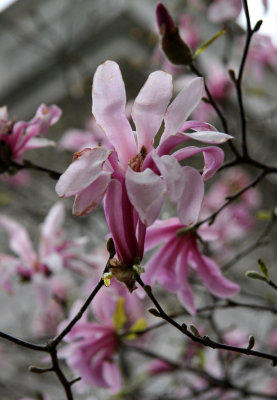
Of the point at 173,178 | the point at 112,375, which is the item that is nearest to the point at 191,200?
the point at 173,178

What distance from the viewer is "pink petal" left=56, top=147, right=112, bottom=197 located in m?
0.34

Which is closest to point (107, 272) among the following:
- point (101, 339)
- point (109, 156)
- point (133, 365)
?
point (109, 156)

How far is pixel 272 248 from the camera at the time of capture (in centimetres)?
220

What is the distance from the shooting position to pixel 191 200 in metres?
0.36

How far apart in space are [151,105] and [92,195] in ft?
0.32

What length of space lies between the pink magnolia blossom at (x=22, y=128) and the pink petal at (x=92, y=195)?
225mm

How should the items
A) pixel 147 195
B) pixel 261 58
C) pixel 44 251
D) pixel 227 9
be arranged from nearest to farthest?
pixel 147 195
pixel 44 251
pixel 227 9
pixel 261 58

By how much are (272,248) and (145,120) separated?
6.28ft

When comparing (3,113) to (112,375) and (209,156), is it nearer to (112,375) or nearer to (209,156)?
(209,156)

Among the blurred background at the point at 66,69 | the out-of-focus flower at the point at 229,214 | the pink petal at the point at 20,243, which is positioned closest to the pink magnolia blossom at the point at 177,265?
the pink petal at the point at 20,243

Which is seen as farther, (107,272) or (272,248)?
(272,248)

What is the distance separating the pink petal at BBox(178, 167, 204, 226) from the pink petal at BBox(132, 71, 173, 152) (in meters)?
0.06

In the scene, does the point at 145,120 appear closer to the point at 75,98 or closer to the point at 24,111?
the point at 75,98

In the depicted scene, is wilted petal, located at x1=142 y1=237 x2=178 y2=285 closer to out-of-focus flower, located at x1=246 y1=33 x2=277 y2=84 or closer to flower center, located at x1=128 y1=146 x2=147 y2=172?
flower center, located at x1=128 y1=146 x2=147 y2=172
